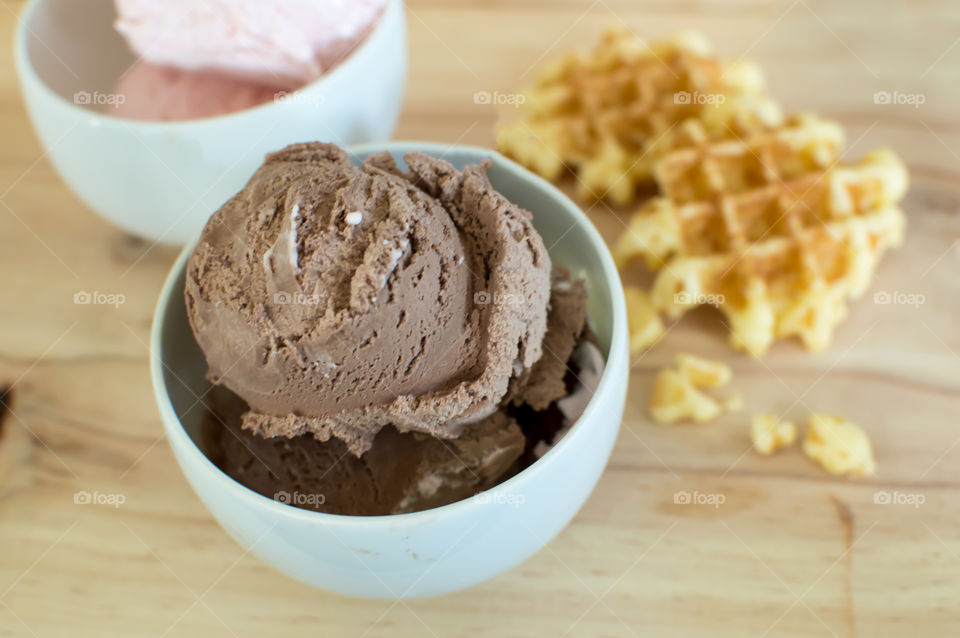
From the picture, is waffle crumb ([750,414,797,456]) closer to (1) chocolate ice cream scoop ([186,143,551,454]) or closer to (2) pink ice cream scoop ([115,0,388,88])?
(1) chocolate ice cream scoop ([186,143,551,454])

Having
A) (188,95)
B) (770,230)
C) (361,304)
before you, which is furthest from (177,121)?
(770,230)

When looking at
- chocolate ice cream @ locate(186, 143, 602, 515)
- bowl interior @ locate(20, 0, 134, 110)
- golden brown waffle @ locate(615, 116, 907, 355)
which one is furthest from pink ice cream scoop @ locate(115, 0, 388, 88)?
golden brown waffle @ locate(615, 116, 907, 355)

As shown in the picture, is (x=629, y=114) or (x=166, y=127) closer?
(x=166, y=127)

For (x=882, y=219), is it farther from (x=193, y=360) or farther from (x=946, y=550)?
(x=193, y=360)

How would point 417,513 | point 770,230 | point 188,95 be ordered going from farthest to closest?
point 770,230 < point 188,95 < point 417,513

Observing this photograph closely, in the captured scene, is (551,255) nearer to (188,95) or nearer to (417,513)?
(417,513)

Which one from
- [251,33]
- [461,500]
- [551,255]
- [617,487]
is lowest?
[617,487]

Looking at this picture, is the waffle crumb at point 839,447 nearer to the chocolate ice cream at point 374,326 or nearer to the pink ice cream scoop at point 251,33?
the chocolate ice cream at point 374,326
